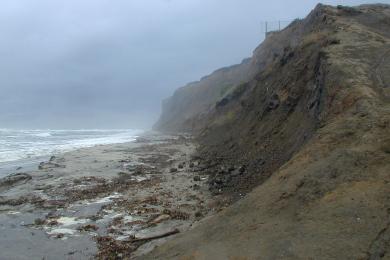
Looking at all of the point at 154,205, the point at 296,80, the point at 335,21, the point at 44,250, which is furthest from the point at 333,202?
the point at 335,21

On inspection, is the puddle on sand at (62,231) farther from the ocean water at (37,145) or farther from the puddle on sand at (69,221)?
the ocean water at (37,145)

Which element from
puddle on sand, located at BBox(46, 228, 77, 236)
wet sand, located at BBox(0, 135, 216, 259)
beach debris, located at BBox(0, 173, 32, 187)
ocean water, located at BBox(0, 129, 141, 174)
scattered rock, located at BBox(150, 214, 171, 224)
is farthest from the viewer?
ocean water, located at BBox(0, 129, 141, 174)

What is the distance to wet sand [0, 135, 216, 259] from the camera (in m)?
10.9

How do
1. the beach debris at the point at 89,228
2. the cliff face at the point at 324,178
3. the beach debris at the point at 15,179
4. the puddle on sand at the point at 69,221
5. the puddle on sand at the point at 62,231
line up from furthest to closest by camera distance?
1. the beach debris at the point at 15,179
2. the puddle on sand at the point at 69,221
3. the beach debris at the point at 89,228
4. the puddle on sand at the point at 62,231
5. the cliff face at the point at 324,178

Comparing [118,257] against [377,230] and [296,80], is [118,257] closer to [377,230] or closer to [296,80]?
[377,230]

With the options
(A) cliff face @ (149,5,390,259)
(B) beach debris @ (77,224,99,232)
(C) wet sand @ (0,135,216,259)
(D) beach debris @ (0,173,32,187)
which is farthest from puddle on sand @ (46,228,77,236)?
(D) beach debris @ (0,173,32,187)

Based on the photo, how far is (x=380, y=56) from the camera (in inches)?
563

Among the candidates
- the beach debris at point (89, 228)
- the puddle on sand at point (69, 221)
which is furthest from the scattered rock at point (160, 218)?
the puddle on sand at point (69, 221)

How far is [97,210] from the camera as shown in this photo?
1463 cm

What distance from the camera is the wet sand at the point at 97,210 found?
35.9 feet

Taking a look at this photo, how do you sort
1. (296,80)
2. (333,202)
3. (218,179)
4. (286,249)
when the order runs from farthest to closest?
(296,80), (218,179), (333,202), (286,249)

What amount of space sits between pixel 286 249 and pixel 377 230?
53.6 inches

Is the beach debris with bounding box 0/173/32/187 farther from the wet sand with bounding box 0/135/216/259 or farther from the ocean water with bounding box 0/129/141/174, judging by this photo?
A: the ocean water with bounding box 0/129/141/174

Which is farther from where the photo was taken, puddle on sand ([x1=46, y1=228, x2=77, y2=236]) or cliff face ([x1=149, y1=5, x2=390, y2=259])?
puddle on sand ([x1=46, y1=228, x2=77, y2=236])
